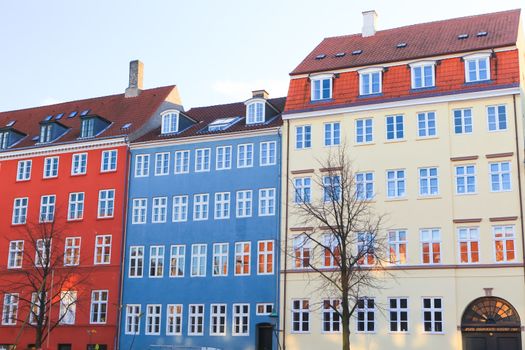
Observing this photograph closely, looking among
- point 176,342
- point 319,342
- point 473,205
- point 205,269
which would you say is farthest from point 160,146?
point 473,205

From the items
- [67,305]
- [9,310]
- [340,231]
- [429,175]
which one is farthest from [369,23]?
[9,310]

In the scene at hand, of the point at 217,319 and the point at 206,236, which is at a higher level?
the point at 206,236

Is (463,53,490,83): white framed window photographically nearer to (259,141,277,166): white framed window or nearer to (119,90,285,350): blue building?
(119,90,285,350): blue building

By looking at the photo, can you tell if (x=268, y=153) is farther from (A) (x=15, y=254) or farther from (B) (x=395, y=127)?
(A) (x=15, y=254)

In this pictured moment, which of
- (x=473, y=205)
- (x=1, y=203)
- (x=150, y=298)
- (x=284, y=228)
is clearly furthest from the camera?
(x=1, y=203)

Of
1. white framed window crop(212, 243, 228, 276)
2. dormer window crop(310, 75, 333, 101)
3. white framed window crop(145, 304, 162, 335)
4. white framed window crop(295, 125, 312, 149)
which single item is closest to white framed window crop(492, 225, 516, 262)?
white framed window crop(295, 125, 312, 149)

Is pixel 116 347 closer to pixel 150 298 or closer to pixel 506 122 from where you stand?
pixel 150 298

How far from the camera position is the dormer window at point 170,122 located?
49656 mm

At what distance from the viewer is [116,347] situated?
4662 cm

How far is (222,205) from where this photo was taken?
45.9m

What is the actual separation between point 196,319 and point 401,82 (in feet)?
55.1

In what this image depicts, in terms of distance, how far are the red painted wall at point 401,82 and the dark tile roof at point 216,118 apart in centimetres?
212

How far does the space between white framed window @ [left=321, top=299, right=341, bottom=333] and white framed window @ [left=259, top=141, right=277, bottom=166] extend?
328 inches

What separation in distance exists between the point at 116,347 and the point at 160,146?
38.9ft
